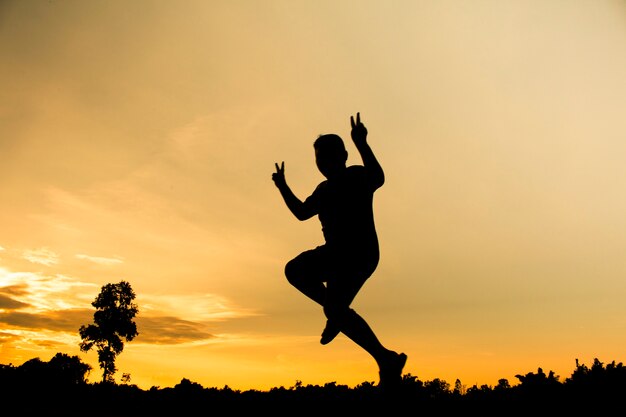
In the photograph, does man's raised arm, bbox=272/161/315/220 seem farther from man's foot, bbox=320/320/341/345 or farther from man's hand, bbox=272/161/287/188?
man's foot, bbox=320/320/341/345

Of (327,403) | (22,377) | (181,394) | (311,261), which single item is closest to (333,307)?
(311,261)

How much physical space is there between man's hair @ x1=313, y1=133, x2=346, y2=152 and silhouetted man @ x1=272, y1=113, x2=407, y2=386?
334mm

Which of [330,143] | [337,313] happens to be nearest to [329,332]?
[337,313]

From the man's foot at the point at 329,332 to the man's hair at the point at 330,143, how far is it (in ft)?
6.19

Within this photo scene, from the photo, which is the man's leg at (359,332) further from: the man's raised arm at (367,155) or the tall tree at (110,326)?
the tall tree at (110,326)

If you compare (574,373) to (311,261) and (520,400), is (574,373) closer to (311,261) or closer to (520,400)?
(520,400)

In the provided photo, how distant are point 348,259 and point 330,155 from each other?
1209 millimetres

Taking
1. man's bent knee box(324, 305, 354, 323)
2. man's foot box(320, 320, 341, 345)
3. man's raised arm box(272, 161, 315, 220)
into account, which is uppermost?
man's raised arm box(272, 161, 315, 220)

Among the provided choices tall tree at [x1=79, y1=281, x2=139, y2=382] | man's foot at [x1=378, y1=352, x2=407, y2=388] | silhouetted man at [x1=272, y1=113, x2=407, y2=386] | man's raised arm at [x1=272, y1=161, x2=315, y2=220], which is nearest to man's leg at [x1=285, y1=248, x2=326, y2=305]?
silhouetted man at [x1=272, y1=113, x2=407, y2=386]

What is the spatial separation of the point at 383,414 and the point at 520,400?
1.26m

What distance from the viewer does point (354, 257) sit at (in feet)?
14.7

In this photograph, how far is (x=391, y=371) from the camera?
14.5 feet

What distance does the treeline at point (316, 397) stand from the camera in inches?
153

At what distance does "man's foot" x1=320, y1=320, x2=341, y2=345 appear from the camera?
445 cm
